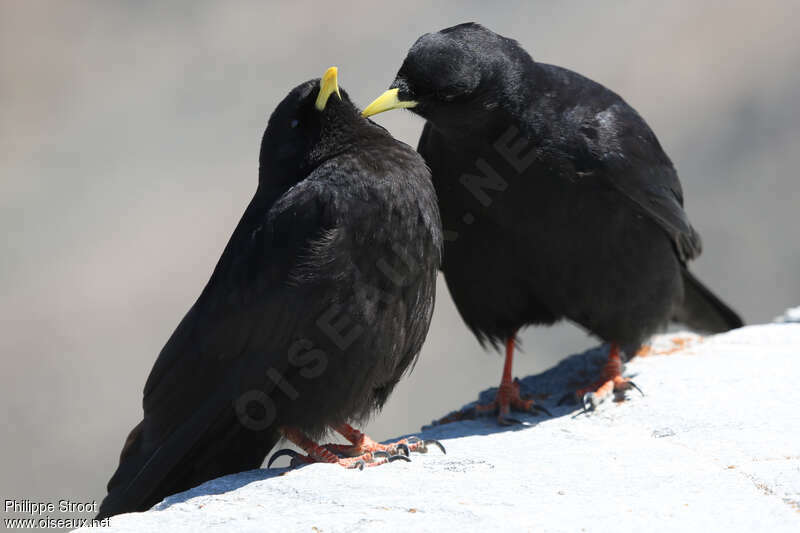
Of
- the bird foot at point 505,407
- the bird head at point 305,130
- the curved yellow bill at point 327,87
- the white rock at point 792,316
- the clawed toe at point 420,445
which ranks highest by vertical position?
the white rock at point 792,316

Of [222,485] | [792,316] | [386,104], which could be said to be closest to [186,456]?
[222,485]

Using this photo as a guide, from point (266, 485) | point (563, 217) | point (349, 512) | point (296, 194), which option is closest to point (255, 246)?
point (296, 194)

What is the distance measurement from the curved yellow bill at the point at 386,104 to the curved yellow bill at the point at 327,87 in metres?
0.22

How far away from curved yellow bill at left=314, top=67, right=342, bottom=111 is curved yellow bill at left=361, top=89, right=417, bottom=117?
22 cm

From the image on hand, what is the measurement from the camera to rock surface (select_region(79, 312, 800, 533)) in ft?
11.2

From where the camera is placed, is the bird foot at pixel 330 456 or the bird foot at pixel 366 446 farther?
the bird foot at pixel 366 446

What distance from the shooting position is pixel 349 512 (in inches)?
139

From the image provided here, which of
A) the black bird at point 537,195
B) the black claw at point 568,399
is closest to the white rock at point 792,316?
the black bird at point 537,195

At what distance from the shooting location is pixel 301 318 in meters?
4.05

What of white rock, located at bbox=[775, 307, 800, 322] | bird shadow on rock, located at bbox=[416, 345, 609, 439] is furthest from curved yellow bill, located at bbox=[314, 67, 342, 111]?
white rock, located at bbox=[775, 307, 800, 322]

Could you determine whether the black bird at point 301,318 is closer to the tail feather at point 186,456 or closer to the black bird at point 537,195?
the tail feather at point 186,456

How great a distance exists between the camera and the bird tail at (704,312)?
6.44m

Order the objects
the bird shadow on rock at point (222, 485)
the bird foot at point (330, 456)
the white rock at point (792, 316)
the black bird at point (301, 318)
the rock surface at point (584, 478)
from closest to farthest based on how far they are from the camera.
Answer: the rock surface at point (584, 478)
the bird shadow on rock at point (222, 485)
the black bird at point (301, 318)
the bird foot at point (330, 456)
the white rock at point (792, 316)

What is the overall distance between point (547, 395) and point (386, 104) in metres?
2.10
